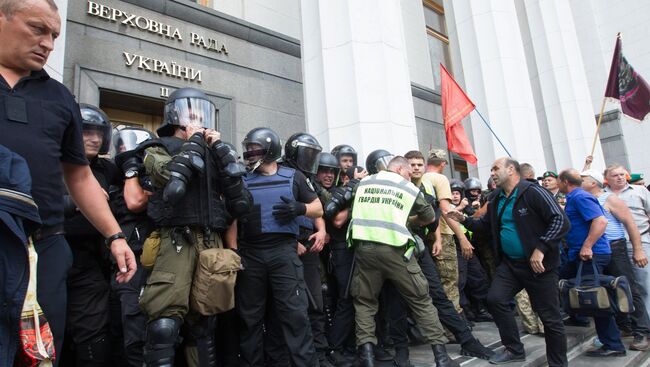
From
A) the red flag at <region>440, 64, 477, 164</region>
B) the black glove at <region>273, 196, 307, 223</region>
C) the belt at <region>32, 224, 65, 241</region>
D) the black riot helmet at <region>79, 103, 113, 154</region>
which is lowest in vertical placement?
the belt at <region>32, 224, 65, 241</region>

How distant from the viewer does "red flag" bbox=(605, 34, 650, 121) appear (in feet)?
29.9

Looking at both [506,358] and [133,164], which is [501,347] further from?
[133,164]

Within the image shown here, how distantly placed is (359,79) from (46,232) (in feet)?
17.0

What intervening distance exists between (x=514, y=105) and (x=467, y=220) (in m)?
6.21

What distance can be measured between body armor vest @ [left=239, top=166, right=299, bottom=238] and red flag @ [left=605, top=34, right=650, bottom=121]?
345 inches

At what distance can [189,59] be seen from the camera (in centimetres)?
738

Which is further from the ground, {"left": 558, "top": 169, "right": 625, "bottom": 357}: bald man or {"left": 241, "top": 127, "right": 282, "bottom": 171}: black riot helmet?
{"left": 241, "top": 127, "right": 282, "bottom": 171}: black riot helmet

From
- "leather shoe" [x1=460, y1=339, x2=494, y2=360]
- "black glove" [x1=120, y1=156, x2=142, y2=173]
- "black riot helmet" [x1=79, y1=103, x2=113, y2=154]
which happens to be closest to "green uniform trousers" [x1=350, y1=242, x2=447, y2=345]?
"leather shoe" [x1=460, y1=339, x2=494, y2=360]

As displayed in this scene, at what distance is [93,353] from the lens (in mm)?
2646

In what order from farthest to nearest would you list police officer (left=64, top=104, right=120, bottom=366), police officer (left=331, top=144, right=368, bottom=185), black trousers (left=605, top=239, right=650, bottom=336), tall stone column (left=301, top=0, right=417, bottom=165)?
tall stone column (left=301, top=0, right=417, bottom=165), police officer (left=331, top=144, right=368, bottom=185), black trousers (left=605, top=239, right=650, bottom=336), police officer (left=64, top=104, right=120, bottom=366)

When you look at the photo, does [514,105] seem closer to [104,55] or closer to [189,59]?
[189,59]

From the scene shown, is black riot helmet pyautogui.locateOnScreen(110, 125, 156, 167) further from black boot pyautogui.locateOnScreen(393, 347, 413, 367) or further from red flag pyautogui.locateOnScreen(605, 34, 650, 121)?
red flag pyautogui.locateOnScreen(605, 34, 650, 121)

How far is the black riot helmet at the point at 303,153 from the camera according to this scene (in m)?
3.99

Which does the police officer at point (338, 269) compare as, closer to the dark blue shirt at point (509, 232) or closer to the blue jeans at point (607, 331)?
the dark blue shirt at point (509, 232)
